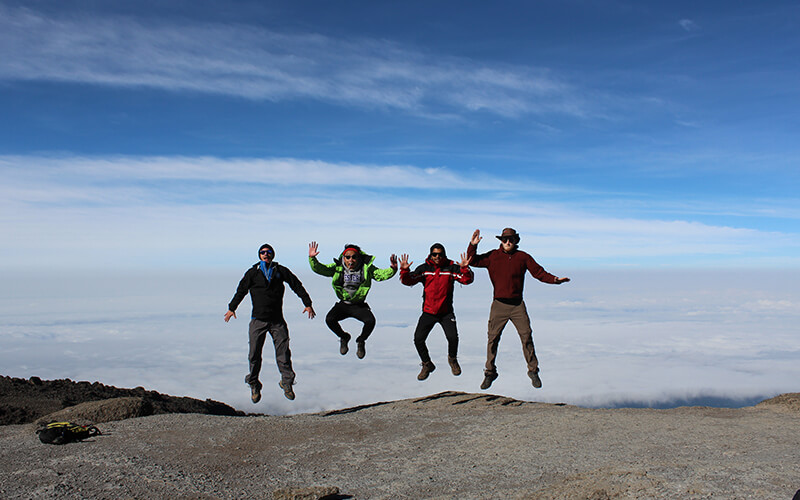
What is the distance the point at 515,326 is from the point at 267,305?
5.97 meters

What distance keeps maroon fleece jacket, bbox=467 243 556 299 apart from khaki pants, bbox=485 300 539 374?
0.28 m

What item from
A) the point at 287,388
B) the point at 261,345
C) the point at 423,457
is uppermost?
the point at 261,345

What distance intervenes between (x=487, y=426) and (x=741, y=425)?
5.90 meters

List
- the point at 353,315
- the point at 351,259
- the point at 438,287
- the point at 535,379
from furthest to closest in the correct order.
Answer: the point at 353,315, the point at 351,259, the point at 438,287, the point at 535,379

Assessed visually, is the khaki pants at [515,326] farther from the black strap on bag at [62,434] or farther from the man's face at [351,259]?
the black strap on bag at [62,434]

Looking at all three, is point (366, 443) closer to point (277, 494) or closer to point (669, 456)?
point (277, 494)

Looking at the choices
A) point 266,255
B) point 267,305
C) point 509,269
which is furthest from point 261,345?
point 509,269

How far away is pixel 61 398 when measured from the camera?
22.2 metres

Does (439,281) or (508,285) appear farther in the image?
(439,281)

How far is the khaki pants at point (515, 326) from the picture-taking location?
13555 millimetres

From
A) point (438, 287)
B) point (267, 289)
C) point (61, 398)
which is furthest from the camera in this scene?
point (61, 398)

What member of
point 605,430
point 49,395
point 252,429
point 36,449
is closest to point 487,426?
point 605,430

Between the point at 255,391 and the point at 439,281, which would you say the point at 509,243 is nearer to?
the point at 439,281

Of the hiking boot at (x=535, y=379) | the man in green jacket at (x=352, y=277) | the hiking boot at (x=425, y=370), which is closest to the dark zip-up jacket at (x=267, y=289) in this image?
the man in green jacket at (x=352, y=277)
